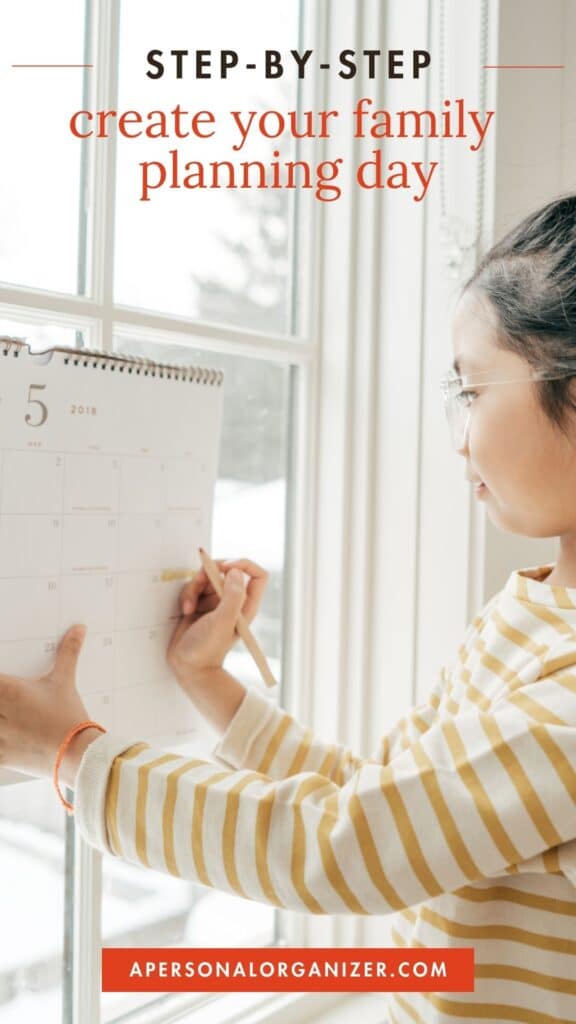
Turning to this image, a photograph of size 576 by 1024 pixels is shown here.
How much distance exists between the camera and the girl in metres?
0.65

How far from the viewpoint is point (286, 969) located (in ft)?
3.39

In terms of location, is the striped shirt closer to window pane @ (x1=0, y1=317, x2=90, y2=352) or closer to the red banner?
the red banner

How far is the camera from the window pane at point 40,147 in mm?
810

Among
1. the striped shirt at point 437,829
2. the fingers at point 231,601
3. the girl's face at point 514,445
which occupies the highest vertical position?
the girl's face at point 514,445

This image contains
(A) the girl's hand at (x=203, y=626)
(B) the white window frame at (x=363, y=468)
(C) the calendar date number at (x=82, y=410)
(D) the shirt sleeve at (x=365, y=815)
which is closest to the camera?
(D) the shirt sleeve at (x=365, y=815)

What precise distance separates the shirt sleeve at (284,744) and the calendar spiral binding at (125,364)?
0.30 m

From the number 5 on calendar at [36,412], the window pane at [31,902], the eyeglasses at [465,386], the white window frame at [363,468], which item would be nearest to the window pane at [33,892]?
the window pane at [31,902]

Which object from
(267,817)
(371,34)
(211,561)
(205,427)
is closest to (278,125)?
(371,34)

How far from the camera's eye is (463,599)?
3.39 feet

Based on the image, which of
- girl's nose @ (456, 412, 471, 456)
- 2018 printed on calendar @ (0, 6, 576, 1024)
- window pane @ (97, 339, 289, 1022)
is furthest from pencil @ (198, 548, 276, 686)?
girl's nose @ (456, 412, 471, 456)

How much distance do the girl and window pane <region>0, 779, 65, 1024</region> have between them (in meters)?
0.16

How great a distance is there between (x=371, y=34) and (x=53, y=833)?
901 millimetres

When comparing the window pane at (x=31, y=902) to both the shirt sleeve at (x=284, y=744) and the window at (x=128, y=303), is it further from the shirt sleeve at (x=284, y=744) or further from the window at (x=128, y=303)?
the shirt sleeve at (x=284, y=744)

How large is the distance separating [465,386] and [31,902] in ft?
1.92
